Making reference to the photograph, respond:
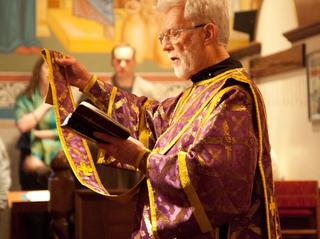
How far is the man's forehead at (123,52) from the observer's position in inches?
243

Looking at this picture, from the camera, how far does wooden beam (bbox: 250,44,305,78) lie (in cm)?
480

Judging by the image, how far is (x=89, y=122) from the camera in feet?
5.19

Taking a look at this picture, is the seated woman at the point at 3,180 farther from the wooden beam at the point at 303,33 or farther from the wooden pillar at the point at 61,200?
the wooden beam at the point at 303,33

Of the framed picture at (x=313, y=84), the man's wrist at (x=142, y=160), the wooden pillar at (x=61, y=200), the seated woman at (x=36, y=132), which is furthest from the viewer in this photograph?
the seated woman at (x=36, y=132)

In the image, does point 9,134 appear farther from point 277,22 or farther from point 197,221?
point 197,221

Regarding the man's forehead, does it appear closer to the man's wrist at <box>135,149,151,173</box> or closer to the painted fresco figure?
the painted fresco figure

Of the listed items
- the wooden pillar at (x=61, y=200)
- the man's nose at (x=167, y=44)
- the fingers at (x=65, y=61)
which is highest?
the man's nose at (x=167, y=44)

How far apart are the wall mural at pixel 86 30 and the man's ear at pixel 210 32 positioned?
164 inches

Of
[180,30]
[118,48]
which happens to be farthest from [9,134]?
[180,30]

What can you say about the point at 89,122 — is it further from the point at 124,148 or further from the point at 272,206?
the point at 272,206

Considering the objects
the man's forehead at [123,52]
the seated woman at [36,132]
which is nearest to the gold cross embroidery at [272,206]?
the seated woman at [36,132]

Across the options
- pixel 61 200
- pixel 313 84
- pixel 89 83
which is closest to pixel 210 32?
pixel 89 83

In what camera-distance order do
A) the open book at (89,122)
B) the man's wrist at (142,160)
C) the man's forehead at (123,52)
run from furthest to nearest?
the man's forehead at (123,52) → the man's wrist at (142,160) → the open book at (89,122)

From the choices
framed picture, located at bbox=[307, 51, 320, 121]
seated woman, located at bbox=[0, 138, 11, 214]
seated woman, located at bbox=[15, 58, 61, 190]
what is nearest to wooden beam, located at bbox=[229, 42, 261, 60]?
framed picture, located at bbox=[307, 51, 320, 121]
